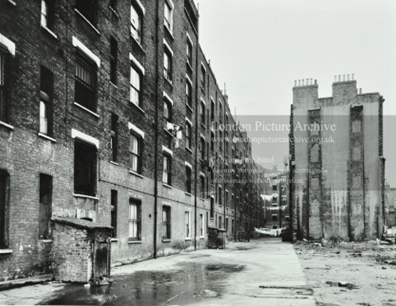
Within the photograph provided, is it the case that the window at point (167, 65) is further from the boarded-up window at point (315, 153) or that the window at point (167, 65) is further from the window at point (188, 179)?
the boarded-up window at point (315, 153)

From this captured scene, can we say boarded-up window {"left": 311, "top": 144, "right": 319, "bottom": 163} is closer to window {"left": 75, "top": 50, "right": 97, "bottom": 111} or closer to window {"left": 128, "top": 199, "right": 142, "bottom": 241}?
window {"left": 128, "top": 199, "right": 142, "bottom": 241}

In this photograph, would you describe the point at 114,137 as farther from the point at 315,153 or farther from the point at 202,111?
the point at 315,153

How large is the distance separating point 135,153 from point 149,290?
9311mm

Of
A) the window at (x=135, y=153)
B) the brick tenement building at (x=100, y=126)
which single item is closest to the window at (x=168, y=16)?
the brick tenement building at (x=100, y=126)

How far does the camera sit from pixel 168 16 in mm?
23859

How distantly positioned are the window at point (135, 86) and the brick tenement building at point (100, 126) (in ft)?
0.28

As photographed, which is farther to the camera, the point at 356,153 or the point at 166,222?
the point at 356,153

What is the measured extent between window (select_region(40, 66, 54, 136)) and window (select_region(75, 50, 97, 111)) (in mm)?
1707

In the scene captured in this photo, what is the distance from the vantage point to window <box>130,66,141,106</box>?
18114 millimetres

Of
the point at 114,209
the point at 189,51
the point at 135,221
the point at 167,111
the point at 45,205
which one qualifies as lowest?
the point at 135,221

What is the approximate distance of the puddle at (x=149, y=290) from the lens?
26.6 feet

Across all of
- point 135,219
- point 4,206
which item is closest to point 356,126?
point 135,219

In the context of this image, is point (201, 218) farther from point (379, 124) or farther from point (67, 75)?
point (379, 124)

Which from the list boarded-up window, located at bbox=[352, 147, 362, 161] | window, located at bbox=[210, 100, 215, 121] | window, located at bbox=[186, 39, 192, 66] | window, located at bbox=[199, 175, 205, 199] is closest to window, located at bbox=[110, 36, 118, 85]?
window, located at bbox=[186, 39, 192, 66]
